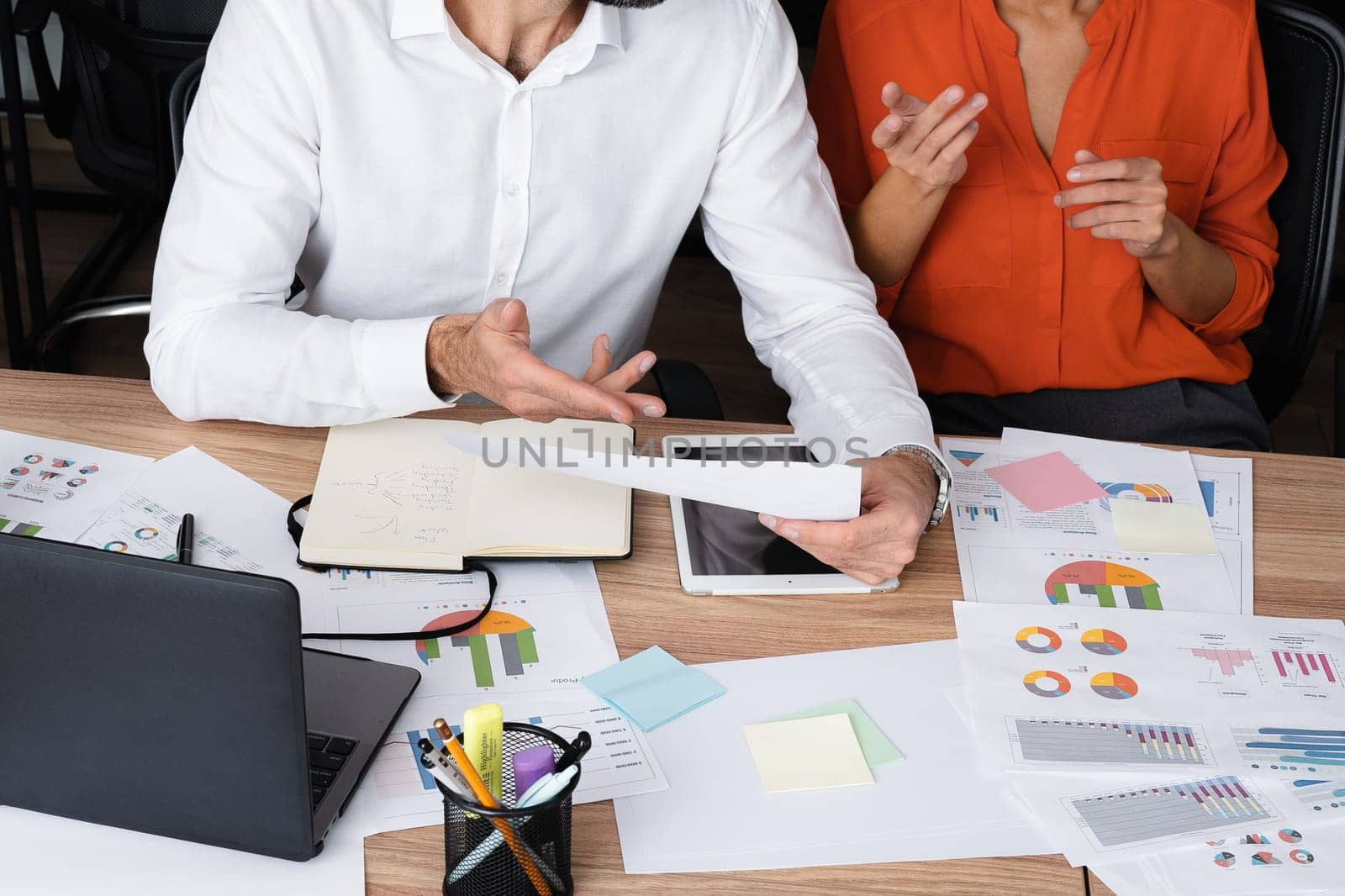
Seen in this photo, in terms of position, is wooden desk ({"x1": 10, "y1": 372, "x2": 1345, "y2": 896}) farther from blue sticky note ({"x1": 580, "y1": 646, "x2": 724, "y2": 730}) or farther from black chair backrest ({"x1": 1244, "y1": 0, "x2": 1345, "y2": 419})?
black chair backrest ({"x1": 1244, "y1": 0, "x2": 1345, "y2": 419})

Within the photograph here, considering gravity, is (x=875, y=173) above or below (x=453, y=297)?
above

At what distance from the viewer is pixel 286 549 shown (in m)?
1.16

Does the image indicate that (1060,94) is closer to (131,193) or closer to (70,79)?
(131,193)

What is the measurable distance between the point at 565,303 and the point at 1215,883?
0.98 m

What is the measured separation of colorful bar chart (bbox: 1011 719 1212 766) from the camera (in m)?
1.02

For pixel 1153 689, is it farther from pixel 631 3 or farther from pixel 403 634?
pixel 631 3

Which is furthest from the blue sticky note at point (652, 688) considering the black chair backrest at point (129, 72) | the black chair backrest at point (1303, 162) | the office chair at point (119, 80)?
the black chair backrest at point (129, 72)

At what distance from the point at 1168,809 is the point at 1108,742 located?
0.24ft

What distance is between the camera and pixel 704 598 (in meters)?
1.16

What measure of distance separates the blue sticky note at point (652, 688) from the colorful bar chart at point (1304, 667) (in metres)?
0.52

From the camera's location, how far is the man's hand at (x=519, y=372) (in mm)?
1122

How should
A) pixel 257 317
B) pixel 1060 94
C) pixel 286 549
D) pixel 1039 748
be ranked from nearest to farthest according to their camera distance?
pixel 1039 748 → pixel 286 549 → pixel 257 317 → pixel 1060 94

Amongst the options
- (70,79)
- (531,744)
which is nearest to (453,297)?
(531,744)

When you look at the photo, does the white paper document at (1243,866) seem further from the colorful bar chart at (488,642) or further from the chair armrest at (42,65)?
the chair armrest at (42,65)
